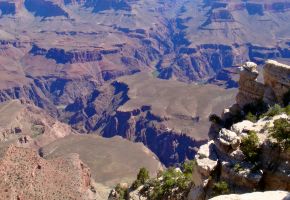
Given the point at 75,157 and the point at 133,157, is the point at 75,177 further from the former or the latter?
the point at 133,157

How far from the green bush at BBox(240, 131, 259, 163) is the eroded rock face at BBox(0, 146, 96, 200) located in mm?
35543

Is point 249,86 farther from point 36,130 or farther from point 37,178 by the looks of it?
point 36,130

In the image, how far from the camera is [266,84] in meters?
47.2

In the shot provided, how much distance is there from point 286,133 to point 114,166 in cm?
8249

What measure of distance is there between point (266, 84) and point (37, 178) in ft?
104

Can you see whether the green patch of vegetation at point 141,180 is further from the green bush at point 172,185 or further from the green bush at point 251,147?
the green bush at point 251,147

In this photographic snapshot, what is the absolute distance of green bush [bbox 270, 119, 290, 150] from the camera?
3019 cm

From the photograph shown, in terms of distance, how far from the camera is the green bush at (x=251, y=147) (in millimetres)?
30594

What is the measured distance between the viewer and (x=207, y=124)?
172000mm

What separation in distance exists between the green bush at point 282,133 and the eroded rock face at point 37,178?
120 ft

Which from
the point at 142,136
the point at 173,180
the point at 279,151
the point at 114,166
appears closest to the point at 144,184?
the point at 173,180

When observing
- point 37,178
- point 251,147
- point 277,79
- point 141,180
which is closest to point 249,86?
point 277,79

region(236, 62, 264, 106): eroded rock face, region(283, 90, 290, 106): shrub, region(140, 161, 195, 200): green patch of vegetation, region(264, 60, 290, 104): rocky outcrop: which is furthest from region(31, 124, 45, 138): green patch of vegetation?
region(283, 90, 290, 106): shrub

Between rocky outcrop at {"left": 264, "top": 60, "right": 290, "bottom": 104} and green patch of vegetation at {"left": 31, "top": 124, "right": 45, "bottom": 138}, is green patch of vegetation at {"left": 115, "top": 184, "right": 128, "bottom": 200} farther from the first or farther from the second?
green patch of vegetation at {"left": 31, "top": 124, "right": 45, "bottom": 138}
